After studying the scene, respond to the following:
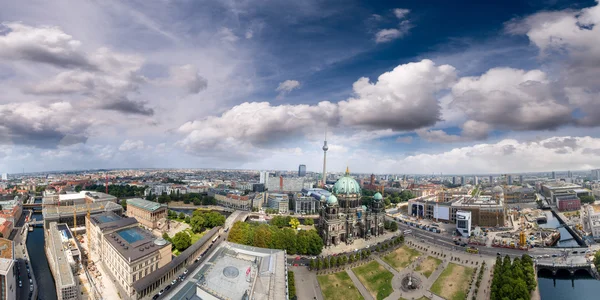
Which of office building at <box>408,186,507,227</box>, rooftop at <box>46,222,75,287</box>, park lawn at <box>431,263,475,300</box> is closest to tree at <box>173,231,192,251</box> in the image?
rooftop at <box>46,222,75,287</box>

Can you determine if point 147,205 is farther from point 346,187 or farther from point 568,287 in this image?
point 568,287

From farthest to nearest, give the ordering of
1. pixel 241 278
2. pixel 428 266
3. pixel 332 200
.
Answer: pixel 332 200, pixel 428 266, pixel 241 278

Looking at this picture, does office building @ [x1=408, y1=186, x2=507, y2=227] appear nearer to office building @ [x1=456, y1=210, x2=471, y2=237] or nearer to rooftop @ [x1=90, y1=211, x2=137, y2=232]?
office building @ [x1=456, y1=210, x2=471, y2=237]

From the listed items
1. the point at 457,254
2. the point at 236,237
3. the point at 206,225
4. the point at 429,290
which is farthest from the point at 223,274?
the point at 457,254

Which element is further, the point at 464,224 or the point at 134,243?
the point at 464,224

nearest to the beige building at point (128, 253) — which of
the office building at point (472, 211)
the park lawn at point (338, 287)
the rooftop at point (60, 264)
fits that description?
the rooftop at point (60, 264)

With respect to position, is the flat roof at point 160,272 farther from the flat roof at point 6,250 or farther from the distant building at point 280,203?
the distant building at point 280,203

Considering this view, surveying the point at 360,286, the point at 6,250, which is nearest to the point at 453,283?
the point at 360,286
